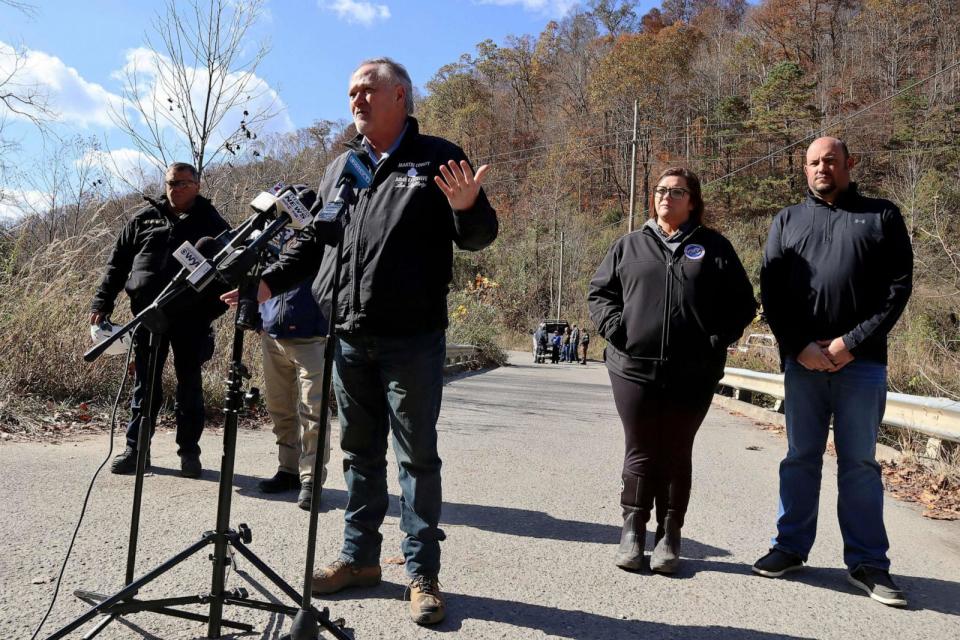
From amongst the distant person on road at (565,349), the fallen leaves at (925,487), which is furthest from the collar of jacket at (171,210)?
the distant person on road at (565,349)

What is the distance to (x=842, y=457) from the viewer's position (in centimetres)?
365

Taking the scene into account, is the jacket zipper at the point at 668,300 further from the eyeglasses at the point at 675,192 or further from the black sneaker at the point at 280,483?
the black sneaker at the point at 280,483

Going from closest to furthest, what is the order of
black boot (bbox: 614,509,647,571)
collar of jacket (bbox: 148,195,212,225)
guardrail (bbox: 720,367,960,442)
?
black boot (bbox: 614,509,647,571), collar of jacket (bbox: 148,195,212,225), guardrail (bbox: 720,367,960,442)

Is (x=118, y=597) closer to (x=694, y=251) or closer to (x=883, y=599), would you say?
(x=694, y=251)

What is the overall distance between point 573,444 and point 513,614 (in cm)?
478

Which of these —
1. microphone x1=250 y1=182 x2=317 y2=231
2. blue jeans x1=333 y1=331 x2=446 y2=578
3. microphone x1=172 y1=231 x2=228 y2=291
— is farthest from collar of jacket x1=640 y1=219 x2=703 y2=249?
microphone x1=172 y1=231 x2=228 y2=291

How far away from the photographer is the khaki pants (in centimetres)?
473

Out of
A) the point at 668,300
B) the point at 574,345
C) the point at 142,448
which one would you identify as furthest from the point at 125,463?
the point at 574,345

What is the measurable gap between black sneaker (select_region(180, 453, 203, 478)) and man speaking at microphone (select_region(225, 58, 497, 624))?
225 cm

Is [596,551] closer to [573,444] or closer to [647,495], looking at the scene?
[647,495]

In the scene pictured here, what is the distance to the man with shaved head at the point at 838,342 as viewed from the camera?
3527mm

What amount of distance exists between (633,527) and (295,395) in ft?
8.54

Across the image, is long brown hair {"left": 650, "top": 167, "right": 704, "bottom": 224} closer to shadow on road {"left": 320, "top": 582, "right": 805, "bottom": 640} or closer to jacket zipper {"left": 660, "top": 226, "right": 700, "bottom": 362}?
jacket zipper {"left": 660, "top": 226, "right": 700, "bottom": 362}

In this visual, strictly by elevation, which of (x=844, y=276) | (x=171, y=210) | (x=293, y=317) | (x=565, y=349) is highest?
(x=171, y=210)
